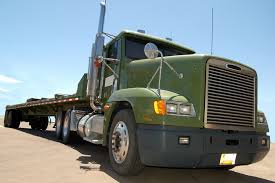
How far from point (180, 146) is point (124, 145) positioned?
107 centimetres

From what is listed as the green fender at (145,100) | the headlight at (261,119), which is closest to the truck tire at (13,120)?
the green fender at (145,100)

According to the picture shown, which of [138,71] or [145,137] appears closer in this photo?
[145,137]

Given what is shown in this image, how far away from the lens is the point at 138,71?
6328 millimetres

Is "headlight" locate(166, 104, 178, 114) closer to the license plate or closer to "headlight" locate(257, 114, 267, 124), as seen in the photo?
the license plate

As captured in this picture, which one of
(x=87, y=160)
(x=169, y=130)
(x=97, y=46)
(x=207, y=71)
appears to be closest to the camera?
(x=169, y=130)

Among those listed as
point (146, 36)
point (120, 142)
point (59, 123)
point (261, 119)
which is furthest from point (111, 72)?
point (59, 123)

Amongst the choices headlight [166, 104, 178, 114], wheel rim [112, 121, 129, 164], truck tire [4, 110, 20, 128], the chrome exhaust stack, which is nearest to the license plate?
headlight [166, 104, 178, 114]

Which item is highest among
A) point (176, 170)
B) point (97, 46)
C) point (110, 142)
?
point (97, 46)

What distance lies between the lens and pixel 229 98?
4.88 metres

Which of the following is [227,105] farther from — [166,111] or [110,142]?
[110,142]

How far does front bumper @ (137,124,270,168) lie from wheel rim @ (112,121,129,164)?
520 mm

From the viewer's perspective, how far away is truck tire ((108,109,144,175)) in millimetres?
4867

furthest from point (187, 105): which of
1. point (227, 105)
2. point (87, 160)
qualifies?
point (87, 160)

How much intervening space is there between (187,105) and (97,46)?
124 inches
